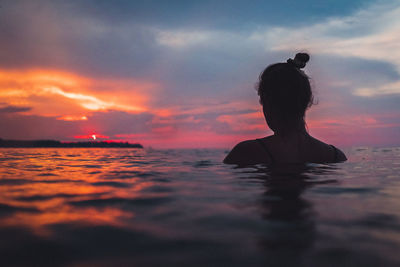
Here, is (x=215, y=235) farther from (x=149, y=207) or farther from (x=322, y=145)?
(x=322, y=145)

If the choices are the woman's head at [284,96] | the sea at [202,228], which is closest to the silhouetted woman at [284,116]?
the woman's head at [284,96]

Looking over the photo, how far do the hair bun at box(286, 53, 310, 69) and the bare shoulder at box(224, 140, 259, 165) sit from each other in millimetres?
1312

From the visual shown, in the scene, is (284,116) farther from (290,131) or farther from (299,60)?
(299,60)

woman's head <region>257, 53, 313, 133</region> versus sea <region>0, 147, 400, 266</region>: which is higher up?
woman's head <region>257, 53, 313, 133</region>

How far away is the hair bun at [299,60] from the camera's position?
413 cm

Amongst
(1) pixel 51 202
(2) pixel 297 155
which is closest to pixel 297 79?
(2) pixel 297 155

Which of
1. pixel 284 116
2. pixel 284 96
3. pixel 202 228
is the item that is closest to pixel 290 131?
pixel 284 116

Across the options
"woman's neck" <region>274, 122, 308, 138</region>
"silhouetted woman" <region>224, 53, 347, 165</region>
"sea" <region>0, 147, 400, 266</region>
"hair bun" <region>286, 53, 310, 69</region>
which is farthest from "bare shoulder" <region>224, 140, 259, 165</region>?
"sea" <region>0, 147, 400, 266</region>

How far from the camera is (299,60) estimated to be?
4.16 metres

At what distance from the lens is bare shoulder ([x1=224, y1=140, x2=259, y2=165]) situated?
402cm

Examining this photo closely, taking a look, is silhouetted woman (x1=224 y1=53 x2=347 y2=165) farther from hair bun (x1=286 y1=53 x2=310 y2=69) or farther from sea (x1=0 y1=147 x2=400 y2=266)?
sea (x1=0 y1=147 x2=400 y2=266)

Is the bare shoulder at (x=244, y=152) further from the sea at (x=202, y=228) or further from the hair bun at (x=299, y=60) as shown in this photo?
the sea at (x=202, y=228)

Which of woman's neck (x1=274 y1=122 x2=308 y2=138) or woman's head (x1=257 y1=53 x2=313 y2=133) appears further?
woman's neck (x1=274 y1=122 x2=308 y2=138)

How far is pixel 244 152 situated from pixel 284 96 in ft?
3.27
